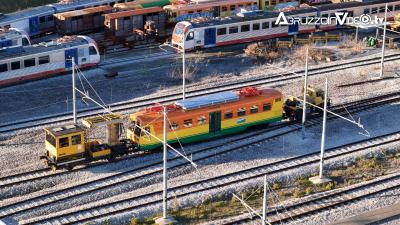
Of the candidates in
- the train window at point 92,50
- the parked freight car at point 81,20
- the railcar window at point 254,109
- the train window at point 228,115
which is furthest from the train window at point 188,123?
the parked freight car at point 81,20

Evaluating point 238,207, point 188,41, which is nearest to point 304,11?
point 188,41

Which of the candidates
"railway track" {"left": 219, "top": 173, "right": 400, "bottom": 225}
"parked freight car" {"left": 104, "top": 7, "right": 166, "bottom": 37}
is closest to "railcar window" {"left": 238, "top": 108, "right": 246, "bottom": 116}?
"railway track" {"left": 219, "top": 173, "right": 400, "bottom": 225}

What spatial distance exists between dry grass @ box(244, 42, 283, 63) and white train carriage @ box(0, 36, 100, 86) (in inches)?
501

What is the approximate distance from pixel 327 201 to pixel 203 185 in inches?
247

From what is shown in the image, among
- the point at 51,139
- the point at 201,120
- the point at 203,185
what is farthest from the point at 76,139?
the point at 201,120

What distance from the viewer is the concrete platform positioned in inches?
1328

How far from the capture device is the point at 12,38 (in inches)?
2318

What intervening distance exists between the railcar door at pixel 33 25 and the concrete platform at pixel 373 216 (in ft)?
134

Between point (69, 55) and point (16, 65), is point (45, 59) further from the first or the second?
point (16, 65)

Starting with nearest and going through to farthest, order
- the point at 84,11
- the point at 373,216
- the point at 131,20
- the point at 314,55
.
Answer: the point at 373,216, the point at 314,55, the point at 131,20, the point at 84,11

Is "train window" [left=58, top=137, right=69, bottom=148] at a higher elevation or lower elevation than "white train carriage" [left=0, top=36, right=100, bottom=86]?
lower

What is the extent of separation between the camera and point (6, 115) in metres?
48.2

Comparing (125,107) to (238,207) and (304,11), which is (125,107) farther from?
(304,11)

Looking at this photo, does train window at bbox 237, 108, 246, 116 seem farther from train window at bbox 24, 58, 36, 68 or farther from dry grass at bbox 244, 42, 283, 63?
train window at bbox 24, 58, 36, 68
